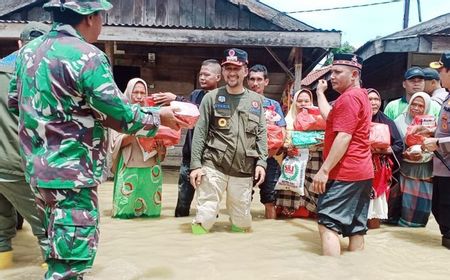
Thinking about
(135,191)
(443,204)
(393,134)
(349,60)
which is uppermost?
(349,60)

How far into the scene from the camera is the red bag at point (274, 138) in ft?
15.7

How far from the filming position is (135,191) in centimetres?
491

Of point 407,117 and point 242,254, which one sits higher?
point 407,117

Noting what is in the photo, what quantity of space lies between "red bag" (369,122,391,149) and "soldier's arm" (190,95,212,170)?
1.77 m

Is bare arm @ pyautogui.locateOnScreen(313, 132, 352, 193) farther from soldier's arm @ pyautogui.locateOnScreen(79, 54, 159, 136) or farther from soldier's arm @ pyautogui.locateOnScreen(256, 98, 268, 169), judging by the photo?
soldier's arm @ pyautogui.locateOnScreen(79, 54, 159, 136)

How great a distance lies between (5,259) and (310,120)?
325 cm

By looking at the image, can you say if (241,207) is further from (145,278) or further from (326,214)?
(145,278)

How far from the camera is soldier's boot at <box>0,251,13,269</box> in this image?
10.2ft

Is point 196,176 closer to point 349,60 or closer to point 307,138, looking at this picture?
point 307,138

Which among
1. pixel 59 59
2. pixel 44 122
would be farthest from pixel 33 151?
pixel 59 59

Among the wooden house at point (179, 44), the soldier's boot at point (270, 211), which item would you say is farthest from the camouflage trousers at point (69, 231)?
the wooden house at point (179, 44)

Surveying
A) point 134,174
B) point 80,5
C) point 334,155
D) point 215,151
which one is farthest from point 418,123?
point 80,5

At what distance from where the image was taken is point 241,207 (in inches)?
171

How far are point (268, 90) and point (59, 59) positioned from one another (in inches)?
354
